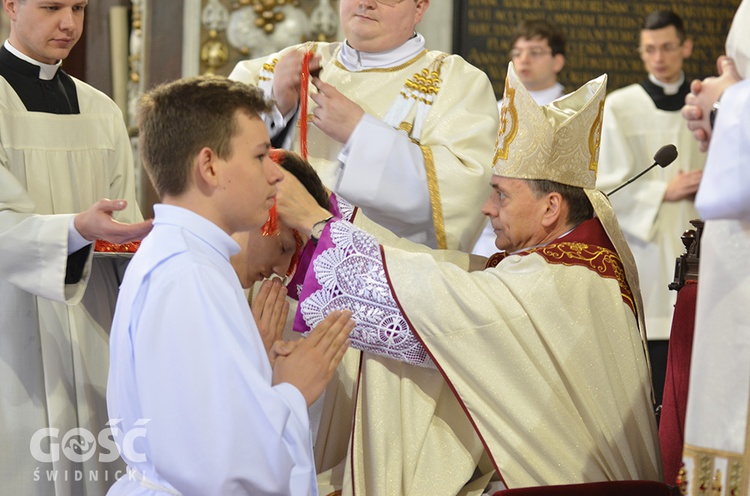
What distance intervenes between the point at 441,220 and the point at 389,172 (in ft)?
0.80

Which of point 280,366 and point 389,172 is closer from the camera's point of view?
point 280,366

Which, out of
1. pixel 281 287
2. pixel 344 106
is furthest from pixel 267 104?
pixel 344 106

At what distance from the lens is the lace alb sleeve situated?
3.23 metres

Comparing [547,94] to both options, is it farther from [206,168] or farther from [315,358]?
[206,168]

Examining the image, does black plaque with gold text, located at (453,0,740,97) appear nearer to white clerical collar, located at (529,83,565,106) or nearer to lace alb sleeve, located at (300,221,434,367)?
white clerical collar, located at (529,83,565,106)

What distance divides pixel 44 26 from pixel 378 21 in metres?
1.14

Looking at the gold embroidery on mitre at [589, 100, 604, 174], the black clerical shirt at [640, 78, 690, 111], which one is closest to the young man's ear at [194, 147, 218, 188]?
the gold embroidery on mitre at [589, 100, 604, 174]

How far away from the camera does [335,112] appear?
3.67 metres

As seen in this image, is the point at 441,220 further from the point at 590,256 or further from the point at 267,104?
the point at 267,104

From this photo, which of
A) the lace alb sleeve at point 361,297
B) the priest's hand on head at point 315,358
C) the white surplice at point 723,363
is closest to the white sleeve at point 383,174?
the lace alb sleeve at point 361,297

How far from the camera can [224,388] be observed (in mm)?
2328

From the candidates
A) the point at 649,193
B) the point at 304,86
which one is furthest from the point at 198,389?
the point at 649,193

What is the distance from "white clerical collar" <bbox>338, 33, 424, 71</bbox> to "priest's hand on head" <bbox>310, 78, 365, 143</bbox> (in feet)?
1.21

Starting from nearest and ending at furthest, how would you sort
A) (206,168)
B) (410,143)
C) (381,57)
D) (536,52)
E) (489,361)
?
(206,168) < (489,361) < (410,143) < (381,57) < (536,52)
